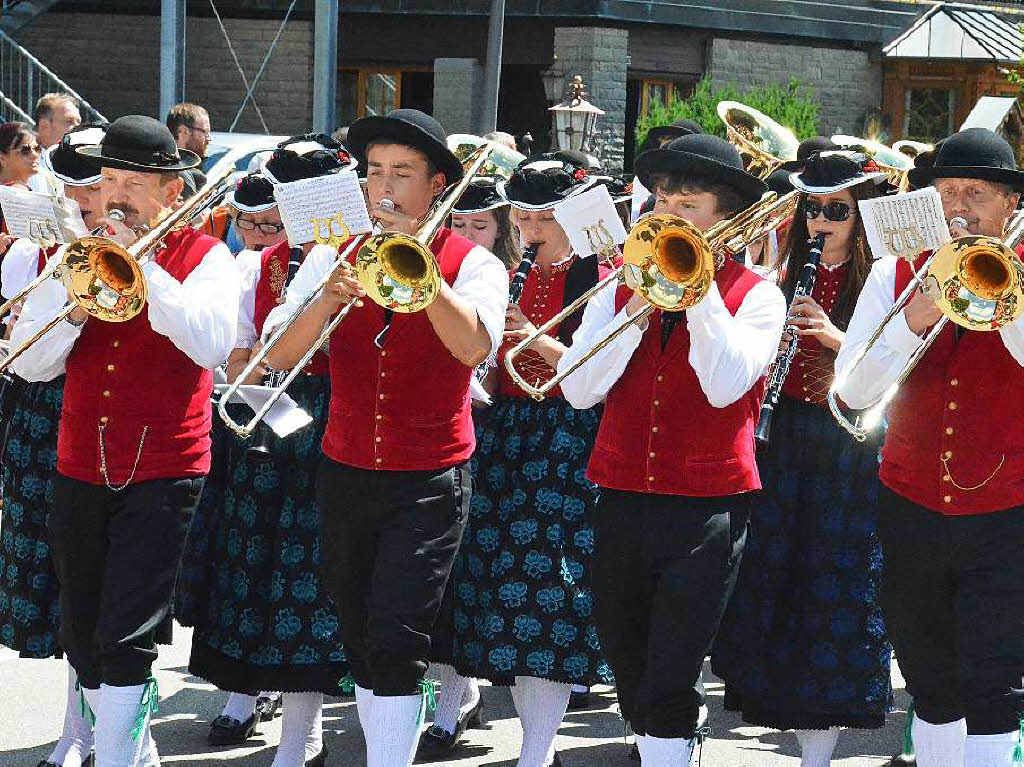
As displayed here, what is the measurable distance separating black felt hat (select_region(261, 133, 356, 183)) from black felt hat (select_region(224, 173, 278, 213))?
338 millimetres

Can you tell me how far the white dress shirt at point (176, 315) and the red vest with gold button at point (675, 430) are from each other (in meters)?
1.15

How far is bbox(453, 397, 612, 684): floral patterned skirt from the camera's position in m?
5.35

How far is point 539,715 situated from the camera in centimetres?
526

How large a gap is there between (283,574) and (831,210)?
2108 millimetres

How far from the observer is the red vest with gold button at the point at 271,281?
5.55m

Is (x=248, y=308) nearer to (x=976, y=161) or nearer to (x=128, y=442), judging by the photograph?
(x=128, y=442)

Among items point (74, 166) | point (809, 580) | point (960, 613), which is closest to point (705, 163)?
point (960, 613)

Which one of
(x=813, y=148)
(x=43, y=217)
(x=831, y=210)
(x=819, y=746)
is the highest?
(x=813, y=148)

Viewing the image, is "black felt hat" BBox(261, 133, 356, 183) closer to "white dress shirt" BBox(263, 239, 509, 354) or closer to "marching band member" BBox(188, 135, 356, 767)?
"marching band member" BBox(188, 135, 356, 767)

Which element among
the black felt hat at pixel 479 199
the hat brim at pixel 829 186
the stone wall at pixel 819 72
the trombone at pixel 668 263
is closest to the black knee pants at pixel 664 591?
the trombone at pixel 668 263

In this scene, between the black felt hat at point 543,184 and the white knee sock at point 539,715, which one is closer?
the white knee sock at point 539,715

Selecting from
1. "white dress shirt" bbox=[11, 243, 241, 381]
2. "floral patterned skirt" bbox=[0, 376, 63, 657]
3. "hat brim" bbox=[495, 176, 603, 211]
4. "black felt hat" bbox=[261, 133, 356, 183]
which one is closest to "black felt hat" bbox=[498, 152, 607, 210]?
"hat brim" bbox=[495, 176, 603, 211]

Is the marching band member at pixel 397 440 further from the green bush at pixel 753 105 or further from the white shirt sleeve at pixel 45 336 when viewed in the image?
the green bush at pixel 753 105

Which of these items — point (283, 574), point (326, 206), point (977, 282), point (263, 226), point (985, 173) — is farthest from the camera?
point (263, 226)
